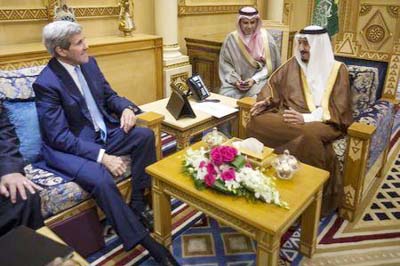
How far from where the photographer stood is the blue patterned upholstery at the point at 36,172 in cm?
188

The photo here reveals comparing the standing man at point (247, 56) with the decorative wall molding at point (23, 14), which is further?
the standing man at point (247, 56)

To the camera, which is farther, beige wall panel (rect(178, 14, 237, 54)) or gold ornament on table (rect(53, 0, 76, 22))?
beige wall panel (rect(178, 14, 237, 54))

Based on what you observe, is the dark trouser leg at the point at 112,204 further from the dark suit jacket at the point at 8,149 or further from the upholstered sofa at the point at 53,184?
the dark suit jacket at the point at 8,149

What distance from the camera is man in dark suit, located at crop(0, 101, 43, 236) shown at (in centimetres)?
167

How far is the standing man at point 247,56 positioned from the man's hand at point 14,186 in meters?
2.03

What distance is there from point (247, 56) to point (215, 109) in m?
0.90

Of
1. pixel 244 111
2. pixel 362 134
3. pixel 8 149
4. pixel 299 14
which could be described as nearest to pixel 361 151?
pixel 362 134

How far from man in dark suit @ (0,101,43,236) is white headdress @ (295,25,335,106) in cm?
187

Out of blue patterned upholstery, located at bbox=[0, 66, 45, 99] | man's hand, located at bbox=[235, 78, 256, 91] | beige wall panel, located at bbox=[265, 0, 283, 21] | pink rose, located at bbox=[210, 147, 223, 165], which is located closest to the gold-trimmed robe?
man's hand, located at bbox=[235, 78, 256, 91]

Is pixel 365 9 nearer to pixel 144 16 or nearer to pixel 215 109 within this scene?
pixel 144 16

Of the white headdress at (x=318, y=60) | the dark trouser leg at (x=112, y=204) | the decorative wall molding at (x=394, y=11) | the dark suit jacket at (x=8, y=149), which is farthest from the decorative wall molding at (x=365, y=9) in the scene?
the dark suit jacket at (x=8, y=149)

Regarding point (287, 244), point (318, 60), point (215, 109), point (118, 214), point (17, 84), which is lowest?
point (287, 244)

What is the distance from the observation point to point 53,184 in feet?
6.27

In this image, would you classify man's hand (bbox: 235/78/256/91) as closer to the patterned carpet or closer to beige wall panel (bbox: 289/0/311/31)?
the patterned carpet
